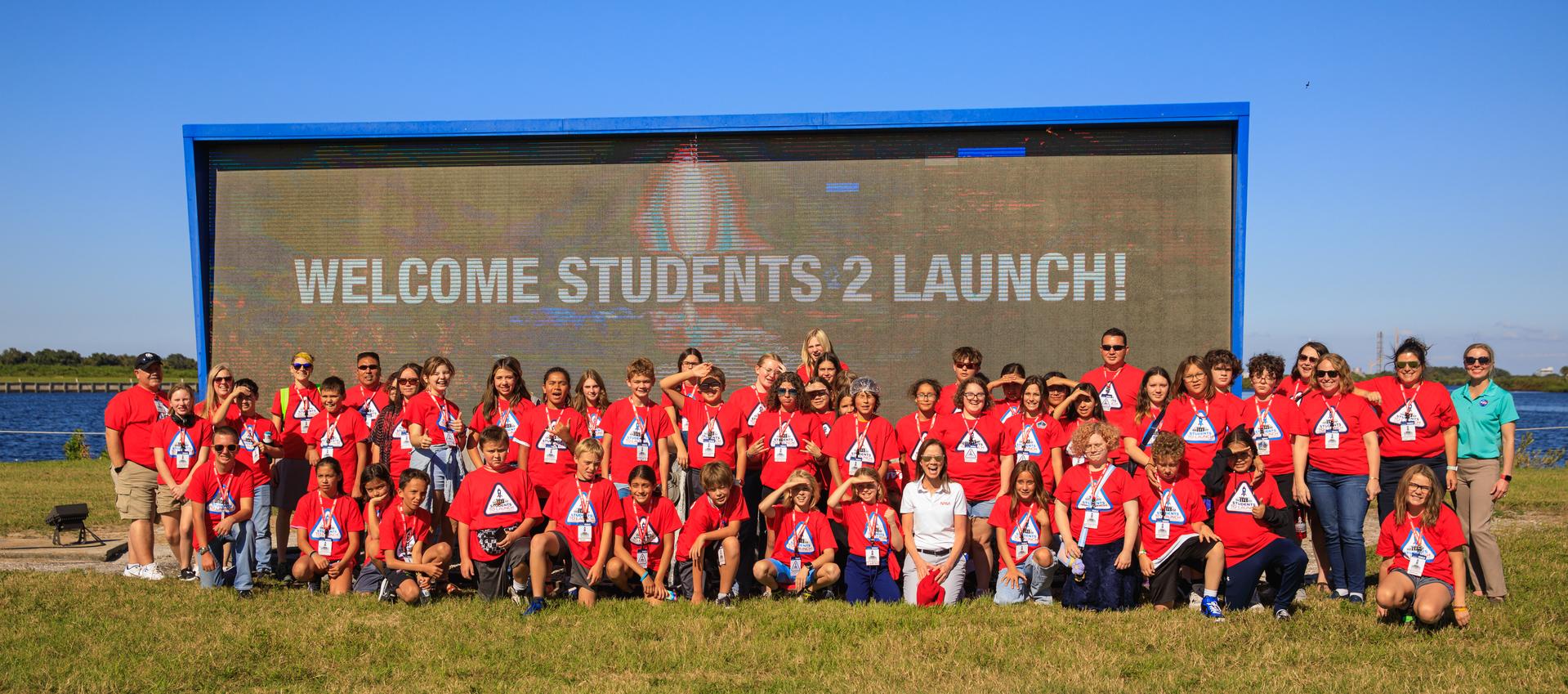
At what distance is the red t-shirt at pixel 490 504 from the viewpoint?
21.6 ft

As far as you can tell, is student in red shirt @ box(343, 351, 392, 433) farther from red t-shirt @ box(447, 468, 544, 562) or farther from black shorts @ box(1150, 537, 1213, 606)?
black shorts @ box(1150, 537, 1213, 606)

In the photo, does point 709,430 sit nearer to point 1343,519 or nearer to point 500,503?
point 500,503

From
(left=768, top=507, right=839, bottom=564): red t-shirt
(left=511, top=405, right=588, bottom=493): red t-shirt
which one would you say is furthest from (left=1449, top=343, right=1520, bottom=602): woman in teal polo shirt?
(left=511, top=405, right=588, bottom=493): red t-shirt

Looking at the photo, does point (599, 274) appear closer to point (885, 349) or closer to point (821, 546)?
point (885, 349)

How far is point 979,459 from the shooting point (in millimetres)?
6797

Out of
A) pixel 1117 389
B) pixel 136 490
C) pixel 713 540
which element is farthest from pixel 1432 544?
pixel 136 490

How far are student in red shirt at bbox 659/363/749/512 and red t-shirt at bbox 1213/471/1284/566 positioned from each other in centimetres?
284

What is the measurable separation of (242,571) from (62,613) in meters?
0.95

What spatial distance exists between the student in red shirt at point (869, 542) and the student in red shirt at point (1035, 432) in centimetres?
91

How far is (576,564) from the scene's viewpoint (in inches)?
257

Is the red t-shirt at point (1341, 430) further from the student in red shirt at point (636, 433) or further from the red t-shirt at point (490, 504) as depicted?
the red t-shirt at point (490, 504)

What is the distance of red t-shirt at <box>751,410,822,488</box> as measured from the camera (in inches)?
270

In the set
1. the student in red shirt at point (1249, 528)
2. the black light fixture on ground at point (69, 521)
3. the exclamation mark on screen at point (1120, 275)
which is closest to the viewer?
the student in red shirt at point (1249, 528)

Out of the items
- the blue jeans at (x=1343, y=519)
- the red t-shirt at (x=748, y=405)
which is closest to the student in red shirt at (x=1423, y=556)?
the blue jeans at (x=1343, y=519)
